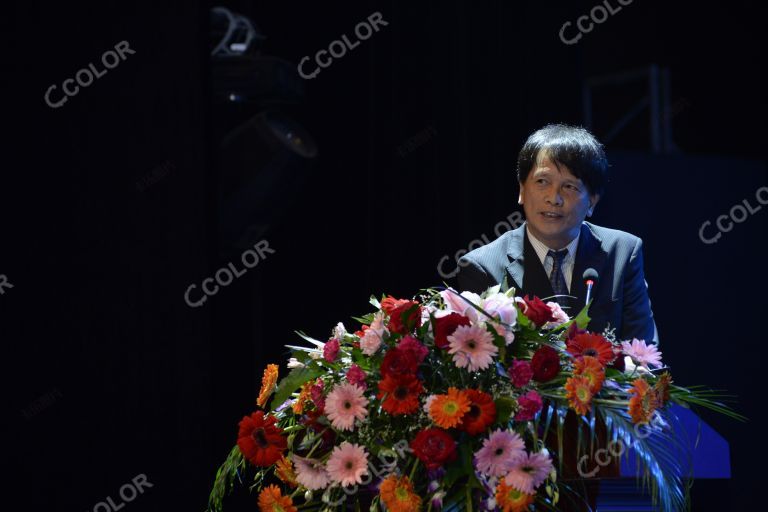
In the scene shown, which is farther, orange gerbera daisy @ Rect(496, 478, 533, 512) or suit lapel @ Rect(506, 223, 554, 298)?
suit lapel @ Rect(506, 223, 554, 298)

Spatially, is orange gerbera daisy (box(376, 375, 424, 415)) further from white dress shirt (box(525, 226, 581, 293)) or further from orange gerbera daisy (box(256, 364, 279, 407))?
white dress shirt (box(525, 226, 581, 293))

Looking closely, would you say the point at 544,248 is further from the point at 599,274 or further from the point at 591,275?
the point at 591,275

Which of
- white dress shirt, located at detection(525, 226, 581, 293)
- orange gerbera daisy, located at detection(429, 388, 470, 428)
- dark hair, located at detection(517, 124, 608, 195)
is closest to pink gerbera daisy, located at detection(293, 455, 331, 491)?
orange gerbera daisy, located at detection(429, 388, 470, 428)

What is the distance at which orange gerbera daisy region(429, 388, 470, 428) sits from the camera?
1.32 m

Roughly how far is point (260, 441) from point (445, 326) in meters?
0.34

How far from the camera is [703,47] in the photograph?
14.6 ft

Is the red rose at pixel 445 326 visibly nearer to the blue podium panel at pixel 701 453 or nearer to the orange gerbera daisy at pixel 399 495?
the orange gerbera daisy at pixel 399 495

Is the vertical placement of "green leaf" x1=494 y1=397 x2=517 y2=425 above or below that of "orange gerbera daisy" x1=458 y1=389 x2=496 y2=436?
below

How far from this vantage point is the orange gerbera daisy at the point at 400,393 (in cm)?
135

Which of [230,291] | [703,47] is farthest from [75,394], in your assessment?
[703,47]

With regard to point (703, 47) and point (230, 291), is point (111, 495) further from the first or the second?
point (703, 47)

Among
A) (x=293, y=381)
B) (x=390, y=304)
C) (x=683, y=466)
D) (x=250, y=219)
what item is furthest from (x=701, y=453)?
(x=250, y=219)

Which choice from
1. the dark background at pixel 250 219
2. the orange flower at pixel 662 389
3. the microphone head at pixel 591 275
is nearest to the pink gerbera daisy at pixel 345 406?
the orange flower at pixel 662 389

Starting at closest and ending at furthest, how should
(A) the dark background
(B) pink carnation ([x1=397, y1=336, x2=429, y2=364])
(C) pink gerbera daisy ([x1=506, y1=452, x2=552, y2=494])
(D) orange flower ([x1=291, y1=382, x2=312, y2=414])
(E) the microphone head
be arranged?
1. (C) pink gerbera daisy ([x1=506, y1=452, x2=552, y2=494])
2. (B) pink carnation ([x1=397, y1=336, x2=429, y2=364])
3. (D) orange flower ([x1=291, y1=382, x2=312, y2=414])
4. (E) the microphone head
5. (A) the dark background
